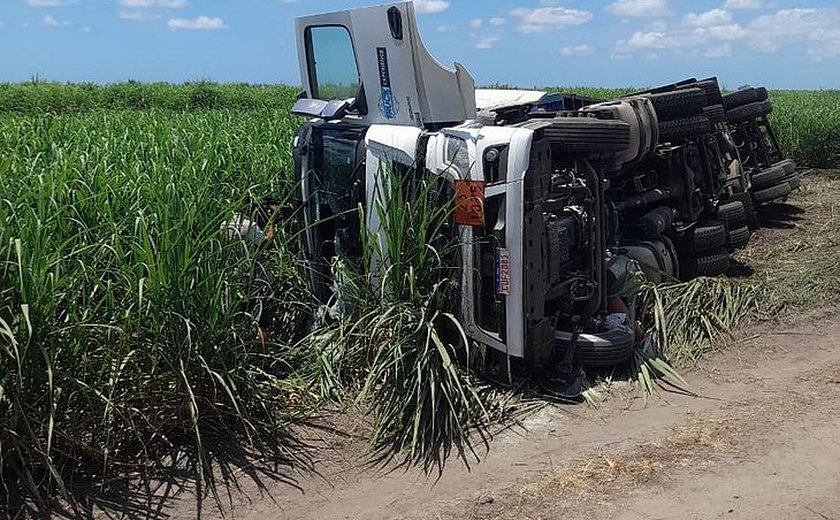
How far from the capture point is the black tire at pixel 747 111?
8930mm

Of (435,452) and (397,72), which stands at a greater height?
(397,72)

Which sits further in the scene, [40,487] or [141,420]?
[141,420]

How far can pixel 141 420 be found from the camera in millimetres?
3508

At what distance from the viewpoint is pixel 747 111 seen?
9.07 meters

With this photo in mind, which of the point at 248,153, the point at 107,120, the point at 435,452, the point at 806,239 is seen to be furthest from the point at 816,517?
the point at 107,120

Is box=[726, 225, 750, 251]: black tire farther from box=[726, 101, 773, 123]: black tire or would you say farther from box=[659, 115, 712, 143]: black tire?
box=[726, 101, 773, 123]: black tire

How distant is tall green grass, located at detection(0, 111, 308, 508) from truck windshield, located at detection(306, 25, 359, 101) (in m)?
1.34

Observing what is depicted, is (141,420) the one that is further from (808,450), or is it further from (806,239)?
(806,239)

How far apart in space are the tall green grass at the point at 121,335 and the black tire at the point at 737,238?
14.7 feet

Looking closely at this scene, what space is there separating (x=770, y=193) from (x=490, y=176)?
5586 millimetres

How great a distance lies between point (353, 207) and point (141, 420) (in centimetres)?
174

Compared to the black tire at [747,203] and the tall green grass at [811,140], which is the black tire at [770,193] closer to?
the black tire at [747,203]

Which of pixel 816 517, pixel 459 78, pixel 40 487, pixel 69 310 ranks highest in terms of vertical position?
pixel 459 78

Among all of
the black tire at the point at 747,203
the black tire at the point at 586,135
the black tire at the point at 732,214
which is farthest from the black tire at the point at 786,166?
the black tire at the point at 586,135
